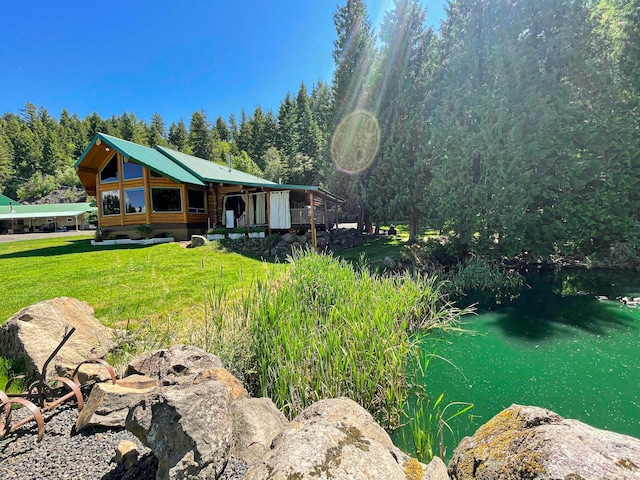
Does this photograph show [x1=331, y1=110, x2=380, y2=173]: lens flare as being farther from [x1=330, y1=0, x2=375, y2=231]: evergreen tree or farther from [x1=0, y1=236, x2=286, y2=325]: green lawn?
[x1=0, y1=236, x2=286, y2=325]: green lawn

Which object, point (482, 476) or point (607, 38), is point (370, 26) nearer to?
point (607, 38)

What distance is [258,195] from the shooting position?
55.6 feet

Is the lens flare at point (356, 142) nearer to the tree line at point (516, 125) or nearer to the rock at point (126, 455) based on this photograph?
the tree line at point (516, 125)

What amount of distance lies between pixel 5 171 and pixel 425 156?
232ft

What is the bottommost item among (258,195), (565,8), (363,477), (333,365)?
(333,365)

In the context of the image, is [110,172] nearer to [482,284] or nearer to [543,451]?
[482,284]

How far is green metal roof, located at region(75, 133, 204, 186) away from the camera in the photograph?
14547 mm

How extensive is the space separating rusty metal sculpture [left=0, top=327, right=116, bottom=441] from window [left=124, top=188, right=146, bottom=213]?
1510 cm

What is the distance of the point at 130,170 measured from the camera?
→ 1608cm

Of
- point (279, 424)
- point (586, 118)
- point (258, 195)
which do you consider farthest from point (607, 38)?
point (279, 424)

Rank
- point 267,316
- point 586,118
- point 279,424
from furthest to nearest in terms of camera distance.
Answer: point 586,118
point 267,316
point 279,424

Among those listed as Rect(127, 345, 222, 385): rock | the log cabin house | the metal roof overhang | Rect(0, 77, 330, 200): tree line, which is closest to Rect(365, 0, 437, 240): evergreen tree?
the log cabin house

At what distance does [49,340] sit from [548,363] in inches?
284

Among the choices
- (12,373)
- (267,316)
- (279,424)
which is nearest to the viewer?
(279,424)
